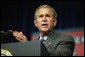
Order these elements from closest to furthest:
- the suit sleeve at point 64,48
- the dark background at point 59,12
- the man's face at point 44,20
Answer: the suit sleeve at point 64,48, the man's face at point 44,20, the dark background at point 59,12

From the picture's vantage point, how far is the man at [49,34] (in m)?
1.21

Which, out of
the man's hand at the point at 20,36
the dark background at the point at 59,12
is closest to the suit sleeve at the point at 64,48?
the man's hand at the point at 20,36

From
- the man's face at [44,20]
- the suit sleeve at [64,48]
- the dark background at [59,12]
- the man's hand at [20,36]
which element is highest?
the man's face at [44,20]

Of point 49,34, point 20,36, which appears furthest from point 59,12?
point 20,36

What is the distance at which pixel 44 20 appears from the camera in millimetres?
1247

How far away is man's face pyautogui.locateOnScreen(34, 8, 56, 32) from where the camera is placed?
1.25m

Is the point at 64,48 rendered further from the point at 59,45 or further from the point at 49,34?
the point at 49,34

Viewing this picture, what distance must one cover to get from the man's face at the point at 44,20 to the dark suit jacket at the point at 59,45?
0.15ft

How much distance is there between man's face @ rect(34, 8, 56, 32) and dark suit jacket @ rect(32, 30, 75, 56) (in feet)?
0.15

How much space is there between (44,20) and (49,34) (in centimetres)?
10

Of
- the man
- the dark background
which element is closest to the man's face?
the man

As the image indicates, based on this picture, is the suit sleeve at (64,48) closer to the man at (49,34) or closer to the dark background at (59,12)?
the man at (49,34)

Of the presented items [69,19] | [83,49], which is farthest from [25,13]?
[83,49]

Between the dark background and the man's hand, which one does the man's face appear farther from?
the dark background
